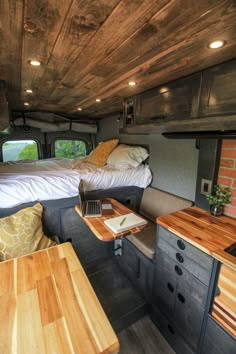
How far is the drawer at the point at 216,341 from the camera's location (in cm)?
96

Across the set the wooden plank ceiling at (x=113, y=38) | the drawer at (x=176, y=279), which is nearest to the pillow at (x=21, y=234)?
the drawer at (x=176, y=279)

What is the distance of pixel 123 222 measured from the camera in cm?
143

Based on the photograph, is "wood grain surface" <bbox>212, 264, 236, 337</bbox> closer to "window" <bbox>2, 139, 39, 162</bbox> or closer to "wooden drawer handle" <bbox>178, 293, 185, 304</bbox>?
"wooden drawer handle" <bbox>178, 293, 185, 304</bbox>

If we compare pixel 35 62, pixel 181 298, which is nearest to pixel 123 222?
pixel 181 298

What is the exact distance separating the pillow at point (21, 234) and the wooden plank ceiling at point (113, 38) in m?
1.26

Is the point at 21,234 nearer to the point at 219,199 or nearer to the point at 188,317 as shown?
the point at 188,317

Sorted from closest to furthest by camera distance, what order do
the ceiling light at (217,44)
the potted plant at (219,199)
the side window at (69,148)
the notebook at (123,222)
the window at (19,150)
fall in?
the ceiling light at (217,44), the notebook at (123,222), the potted plant at (219,199), the window at (19,150), the side window at (69,148)

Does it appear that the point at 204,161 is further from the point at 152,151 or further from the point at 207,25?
the point at 207,25

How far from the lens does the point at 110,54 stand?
106 centimetres

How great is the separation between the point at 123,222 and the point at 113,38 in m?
1.22

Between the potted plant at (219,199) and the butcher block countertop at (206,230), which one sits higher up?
the potted plant at (219,199)

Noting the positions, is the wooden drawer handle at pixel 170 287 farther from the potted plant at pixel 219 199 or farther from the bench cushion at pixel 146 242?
the potted plant at pixel 219 199

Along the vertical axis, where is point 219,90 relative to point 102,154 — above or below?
above

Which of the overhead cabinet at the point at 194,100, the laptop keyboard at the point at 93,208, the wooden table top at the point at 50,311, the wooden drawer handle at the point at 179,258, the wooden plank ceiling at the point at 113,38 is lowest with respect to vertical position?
the wooden drawer handle at the point at 179,258
